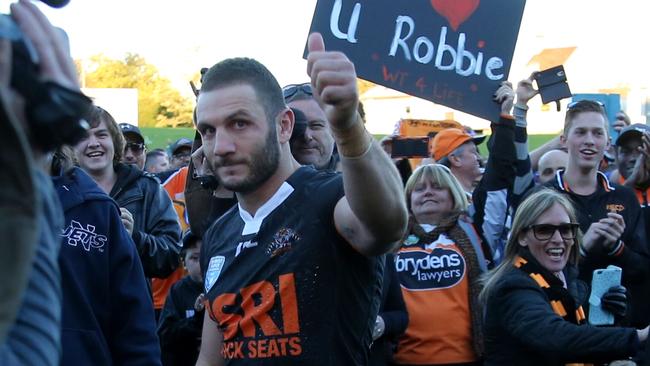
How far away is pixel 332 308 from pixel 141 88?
213 ft

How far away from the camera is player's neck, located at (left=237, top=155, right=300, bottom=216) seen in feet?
10.8

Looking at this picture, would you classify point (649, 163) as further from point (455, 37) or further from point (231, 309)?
point (231, 309)

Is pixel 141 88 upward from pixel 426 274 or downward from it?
upward

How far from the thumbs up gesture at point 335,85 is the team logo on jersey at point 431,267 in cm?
343

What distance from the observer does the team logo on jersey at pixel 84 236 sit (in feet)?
→ 11.3

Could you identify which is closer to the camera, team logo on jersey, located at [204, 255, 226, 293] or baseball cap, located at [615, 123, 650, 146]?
team logo on jersey, located at [204, 255, 226, 293]

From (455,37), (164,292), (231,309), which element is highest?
(455,37)

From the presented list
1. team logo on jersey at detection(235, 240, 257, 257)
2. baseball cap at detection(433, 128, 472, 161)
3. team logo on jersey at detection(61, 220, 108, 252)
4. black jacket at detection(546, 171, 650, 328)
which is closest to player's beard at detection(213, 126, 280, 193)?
team logo on jersey at detection(235, 240, 257, 257)

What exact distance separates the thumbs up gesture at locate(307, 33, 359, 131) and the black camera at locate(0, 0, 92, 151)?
1.32m

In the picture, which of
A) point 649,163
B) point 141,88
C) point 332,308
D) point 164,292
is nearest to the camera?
point 332,308

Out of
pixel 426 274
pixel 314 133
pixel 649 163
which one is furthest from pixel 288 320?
pixel 649 163

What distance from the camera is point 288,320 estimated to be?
3094mm

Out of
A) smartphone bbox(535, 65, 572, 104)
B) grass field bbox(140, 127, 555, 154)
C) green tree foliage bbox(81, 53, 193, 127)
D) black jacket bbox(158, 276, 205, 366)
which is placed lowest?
black jacket bbox(158, 276, 205, 366)

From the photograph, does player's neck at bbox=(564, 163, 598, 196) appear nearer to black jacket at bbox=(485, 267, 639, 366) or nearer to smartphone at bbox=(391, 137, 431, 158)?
smartphone at bbox=(391, 137, 431, 158)
